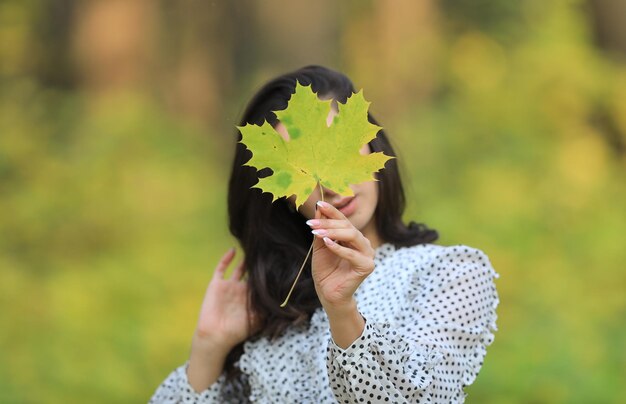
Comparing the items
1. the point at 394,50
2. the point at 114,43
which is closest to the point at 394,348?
the point at 394,50

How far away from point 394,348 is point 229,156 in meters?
2.29

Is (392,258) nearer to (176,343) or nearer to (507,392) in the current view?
(507,392)

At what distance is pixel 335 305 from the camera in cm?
112

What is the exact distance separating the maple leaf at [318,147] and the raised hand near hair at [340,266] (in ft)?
0.20

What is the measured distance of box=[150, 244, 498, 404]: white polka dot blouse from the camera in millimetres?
1149

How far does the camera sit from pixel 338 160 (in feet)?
3.83

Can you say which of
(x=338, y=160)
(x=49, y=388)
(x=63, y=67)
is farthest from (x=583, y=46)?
(x=338, y=160)

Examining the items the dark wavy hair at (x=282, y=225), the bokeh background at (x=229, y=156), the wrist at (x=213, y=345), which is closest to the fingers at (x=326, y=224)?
the dark wavy hair at (x=282, y=225)

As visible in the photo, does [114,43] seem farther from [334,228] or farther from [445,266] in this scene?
[334,228]

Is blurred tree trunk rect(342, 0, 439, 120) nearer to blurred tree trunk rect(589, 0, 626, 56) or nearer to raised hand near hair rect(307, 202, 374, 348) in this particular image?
blurred tree trunk rect(589, 0, 626, 56)

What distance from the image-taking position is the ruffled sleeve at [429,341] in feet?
3.74

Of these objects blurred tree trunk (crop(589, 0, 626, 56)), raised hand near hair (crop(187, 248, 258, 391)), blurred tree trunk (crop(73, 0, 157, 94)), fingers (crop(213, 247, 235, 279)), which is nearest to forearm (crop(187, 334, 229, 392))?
raised hand near hair (crop(187, 248, 258, 391))

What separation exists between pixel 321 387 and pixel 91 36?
2358mm

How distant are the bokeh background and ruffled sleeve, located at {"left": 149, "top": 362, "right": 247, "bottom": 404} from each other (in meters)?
1.37
